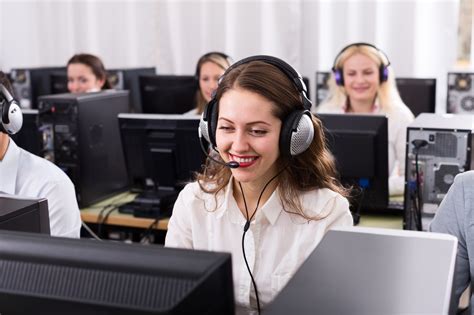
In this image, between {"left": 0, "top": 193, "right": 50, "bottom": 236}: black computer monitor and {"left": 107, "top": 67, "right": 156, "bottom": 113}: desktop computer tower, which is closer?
{"left": 0, "top": 193, "right": 50, "bottom": 236}: black computer monitor

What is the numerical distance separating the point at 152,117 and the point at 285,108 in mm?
1179

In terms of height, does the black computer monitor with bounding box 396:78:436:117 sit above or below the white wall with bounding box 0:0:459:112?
below

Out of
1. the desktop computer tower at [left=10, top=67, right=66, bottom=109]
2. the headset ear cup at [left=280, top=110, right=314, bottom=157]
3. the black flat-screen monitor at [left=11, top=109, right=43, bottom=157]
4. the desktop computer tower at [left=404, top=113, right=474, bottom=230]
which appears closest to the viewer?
the headset ear cup at [left=280, top=110, right=314, bottom=157]

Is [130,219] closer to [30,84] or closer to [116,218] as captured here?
[116,218]

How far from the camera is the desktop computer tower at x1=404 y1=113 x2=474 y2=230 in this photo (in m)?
2.04

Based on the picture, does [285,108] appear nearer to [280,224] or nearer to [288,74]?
[288,74]

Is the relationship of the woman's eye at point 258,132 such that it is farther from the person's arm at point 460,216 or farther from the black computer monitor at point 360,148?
A: the black computer monitor at point 360,148

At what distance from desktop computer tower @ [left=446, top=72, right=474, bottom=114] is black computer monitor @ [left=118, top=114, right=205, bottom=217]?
60.2 inches

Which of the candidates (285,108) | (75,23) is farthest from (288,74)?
(75,23)

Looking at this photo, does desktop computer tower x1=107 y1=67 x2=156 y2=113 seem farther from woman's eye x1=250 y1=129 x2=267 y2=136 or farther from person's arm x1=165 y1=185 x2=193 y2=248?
woman's eye x1=250 y1=129 x2=267 y2=136

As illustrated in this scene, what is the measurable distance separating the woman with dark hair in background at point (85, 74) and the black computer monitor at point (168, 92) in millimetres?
389

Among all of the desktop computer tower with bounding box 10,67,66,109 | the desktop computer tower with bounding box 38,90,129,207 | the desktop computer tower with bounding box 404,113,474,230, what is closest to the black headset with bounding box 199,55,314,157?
the desktop computer tower with bounding box 404,113,474,230

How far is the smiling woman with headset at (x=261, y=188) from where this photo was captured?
1479 mm

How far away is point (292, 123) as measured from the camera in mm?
1481
